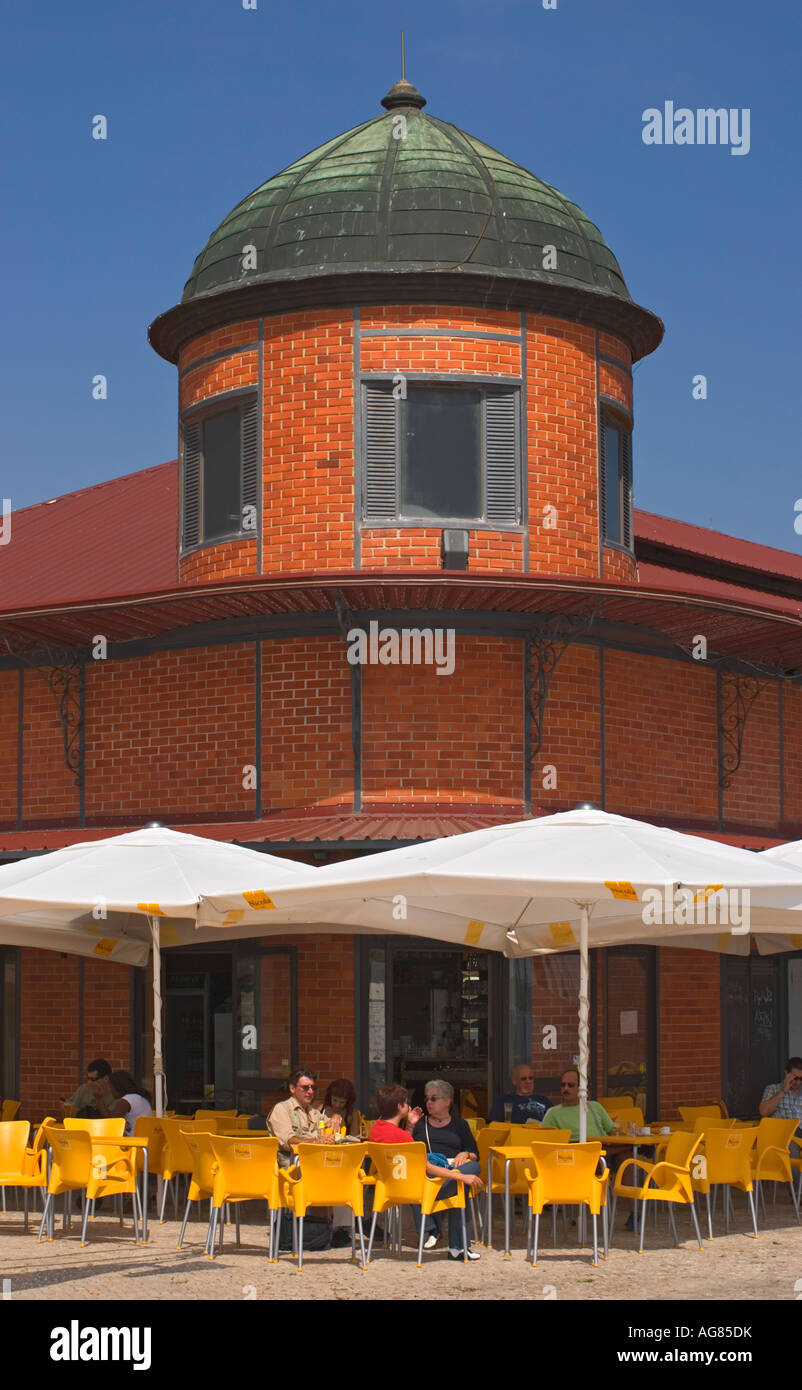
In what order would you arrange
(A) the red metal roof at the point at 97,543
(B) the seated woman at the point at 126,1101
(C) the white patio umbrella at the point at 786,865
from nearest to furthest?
(C) the white patio umbrella at the point at 786,865
(B) the seated woman at the point at 126,1101
(A) the red metal roof at the point at 97,543

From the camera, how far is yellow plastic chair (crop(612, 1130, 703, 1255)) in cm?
1378

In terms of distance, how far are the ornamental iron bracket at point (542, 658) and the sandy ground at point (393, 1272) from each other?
5379 millimetres

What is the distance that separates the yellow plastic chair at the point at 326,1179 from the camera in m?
13.2

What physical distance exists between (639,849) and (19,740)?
9642 millimetres

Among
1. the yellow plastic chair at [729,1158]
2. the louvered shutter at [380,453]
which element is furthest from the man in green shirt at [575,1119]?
the louvered shutter at [380,453]

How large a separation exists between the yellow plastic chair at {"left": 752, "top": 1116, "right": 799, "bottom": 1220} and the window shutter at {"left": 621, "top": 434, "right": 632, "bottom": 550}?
298 inches

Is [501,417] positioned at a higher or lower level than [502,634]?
higher

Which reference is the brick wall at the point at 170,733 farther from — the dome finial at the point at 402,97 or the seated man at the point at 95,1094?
the dome finial at the point at 402,97

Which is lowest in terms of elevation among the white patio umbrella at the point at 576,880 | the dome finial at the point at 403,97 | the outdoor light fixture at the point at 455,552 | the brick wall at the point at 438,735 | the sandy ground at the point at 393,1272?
the sandy ground at the point at 393,1272

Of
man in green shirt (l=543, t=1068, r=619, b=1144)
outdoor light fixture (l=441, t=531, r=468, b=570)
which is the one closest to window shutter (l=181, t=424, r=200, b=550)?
outdoor light fixture (l=441, t=531, r=468, b=570)
